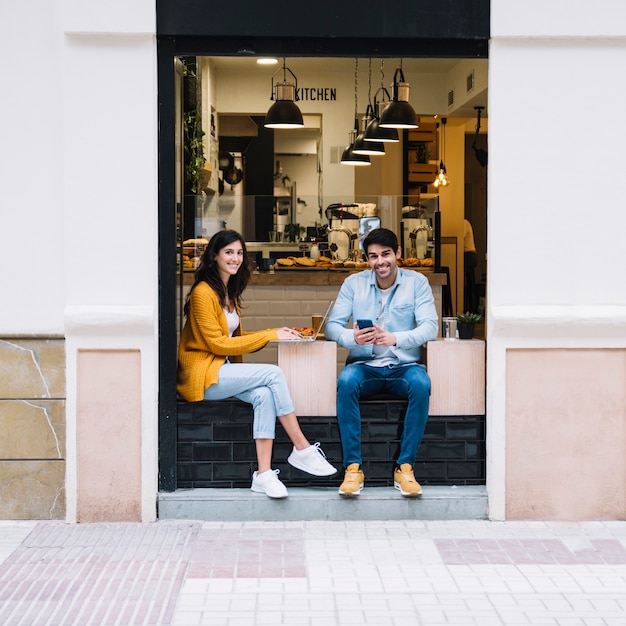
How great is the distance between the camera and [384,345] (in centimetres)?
659

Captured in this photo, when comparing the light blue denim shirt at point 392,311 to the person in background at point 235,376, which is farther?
the light blue denim shirt at point 392,311

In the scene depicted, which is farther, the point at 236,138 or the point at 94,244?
the point at 236,138

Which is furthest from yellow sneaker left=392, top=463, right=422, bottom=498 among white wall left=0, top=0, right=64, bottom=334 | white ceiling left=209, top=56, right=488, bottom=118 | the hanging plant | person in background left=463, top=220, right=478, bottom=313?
white ceiling left=209, top=56, right=488, bottom=118

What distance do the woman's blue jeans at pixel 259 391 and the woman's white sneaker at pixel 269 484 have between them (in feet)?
0.76

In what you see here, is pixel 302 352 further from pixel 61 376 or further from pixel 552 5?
pixel 552 5

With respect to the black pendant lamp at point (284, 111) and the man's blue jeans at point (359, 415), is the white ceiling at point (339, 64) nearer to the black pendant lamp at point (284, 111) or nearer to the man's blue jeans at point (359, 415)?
the black pendant lamp at point (284, 111)

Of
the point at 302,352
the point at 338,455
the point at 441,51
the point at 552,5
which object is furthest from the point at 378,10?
the point at 338,455

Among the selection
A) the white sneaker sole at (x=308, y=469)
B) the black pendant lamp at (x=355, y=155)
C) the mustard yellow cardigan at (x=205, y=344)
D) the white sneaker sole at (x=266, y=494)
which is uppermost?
the black pendant lamp at (x=355, y=155)

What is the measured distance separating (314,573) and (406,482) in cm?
115

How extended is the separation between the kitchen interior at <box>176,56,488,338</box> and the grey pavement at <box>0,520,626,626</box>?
1.90 m

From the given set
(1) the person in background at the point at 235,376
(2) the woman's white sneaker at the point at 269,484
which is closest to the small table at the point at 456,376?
(1) the person in background at the point at 235,376

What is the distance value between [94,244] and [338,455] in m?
1.92

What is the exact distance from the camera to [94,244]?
20.4ft

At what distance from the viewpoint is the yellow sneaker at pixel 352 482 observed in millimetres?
6273
